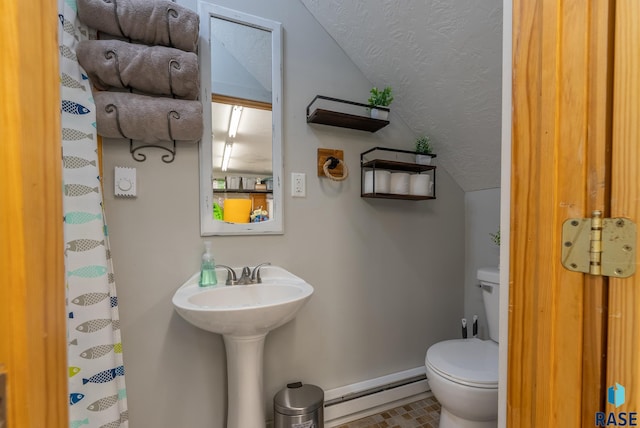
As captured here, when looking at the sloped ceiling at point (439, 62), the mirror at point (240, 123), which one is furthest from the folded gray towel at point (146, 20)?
the sloped ceiling at point (439, 62)

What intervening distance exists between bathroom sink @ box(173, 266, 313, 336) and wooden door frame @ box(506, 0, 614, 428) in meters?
0.73

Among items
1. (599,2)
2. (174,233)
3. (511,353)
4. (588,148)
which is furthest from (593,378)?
(174,233)

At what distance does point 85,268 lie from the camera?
39.6 inches

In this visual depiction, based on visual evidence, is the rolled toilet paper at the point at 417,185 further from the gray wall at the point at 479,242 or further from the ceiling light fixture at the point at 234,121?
the ceiling light fixture at the point at 234,121

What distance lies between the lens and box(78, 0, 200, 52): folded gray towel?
110cm

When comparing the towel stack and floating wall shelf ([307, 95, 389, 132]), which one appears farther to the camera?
floating wall shelf ([307, 95, 389, 132])

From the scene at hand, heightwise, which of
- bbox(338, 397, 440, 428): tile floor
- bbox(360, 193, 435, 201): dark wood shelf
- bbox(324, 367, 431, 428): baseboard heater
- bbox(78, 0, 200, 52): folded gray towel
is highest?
bbox(78, 0, 200, 52): folded gray towel

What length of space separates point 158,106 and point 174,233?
0.55 meters

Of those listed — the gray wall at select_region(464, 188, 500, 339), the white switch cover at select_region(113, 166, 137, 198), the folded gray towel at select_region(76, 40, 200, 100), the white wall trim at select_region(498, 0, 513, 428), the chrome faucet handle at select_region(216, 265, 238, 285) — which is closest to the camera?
the white wall trim at select_region(498, 0, 513, 428)

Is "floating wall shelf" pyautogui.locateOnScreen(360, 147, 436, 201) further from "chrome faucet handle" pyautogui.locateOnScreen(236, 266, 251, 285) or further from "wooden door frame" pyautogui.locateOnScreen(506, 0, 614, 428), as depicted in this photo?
"wooden door frame" pyautogui.locateOnScreen(506, 0, 614, 428)

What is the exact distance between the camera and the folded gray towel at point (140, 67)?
108 centimetres

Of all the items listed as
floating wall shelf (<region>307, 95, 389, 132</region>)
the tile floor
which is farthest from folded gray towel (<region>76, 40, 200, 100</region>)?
the tile floor

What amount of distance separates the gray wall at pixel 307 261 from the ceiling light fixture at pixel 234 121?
0.22 metres

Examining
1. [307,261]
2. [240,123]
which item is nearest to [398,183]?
[307,261]
